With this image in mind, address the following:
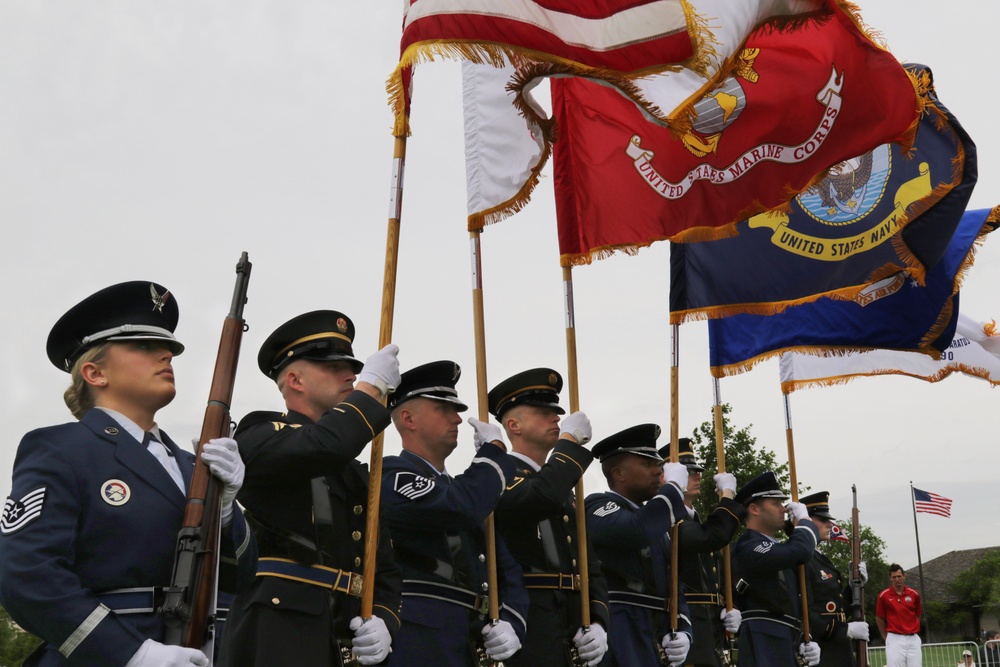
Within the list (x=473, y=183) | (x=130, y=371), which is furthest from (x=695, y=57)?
(x=130, y=371)

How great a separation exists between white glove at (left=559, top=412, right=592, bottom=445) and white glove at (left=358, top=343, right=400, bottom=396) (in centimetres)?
199

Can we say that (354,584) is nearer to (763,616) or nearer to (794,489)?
(763,616)

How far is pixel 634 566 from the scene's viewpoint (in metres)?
7.93

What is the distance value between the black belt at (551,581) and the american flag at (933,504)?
17.0m

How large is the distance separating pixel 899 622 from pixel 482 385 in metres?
11.9

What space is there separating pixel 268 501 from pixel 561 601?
98.9 inches

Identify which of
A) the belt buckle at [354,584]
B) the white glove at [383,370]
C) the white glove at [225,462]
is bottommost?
the belt buckle at [354,584]

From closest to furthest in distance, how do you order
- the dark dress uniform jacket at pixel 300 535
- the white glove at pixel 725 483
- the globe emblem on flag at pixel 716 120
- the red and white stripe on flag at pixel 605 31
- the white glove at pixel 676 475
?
the dark dress uniform jacket at pixel 300 535
the red and white stripe on flag at pixel 605 31
the white glove at pixel 676 475
the globe emblem on flag at pixel 716 120
the white glove at pixel 725 483

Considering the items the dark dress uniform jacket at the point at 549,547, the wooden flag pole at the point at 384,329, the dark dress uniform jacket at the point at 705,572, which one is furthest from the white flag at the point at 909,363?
the wooden flag pole at the point at 384,329

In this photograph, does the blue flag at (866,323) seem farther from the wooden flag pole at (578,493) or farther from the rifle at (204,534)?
the rifle at (204,534)

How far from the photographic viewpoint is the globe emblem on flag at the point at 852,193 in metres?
10.4

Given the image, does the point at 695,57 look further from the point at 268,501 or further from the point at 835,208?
the point at 835,208

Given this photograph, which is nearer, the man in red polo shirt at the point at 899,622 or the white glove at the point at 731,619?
the white glove at the point at 731,619

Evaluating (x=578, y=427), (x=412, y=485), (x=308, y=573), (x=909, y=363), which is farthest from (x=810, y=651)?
(x=308, y=573)
